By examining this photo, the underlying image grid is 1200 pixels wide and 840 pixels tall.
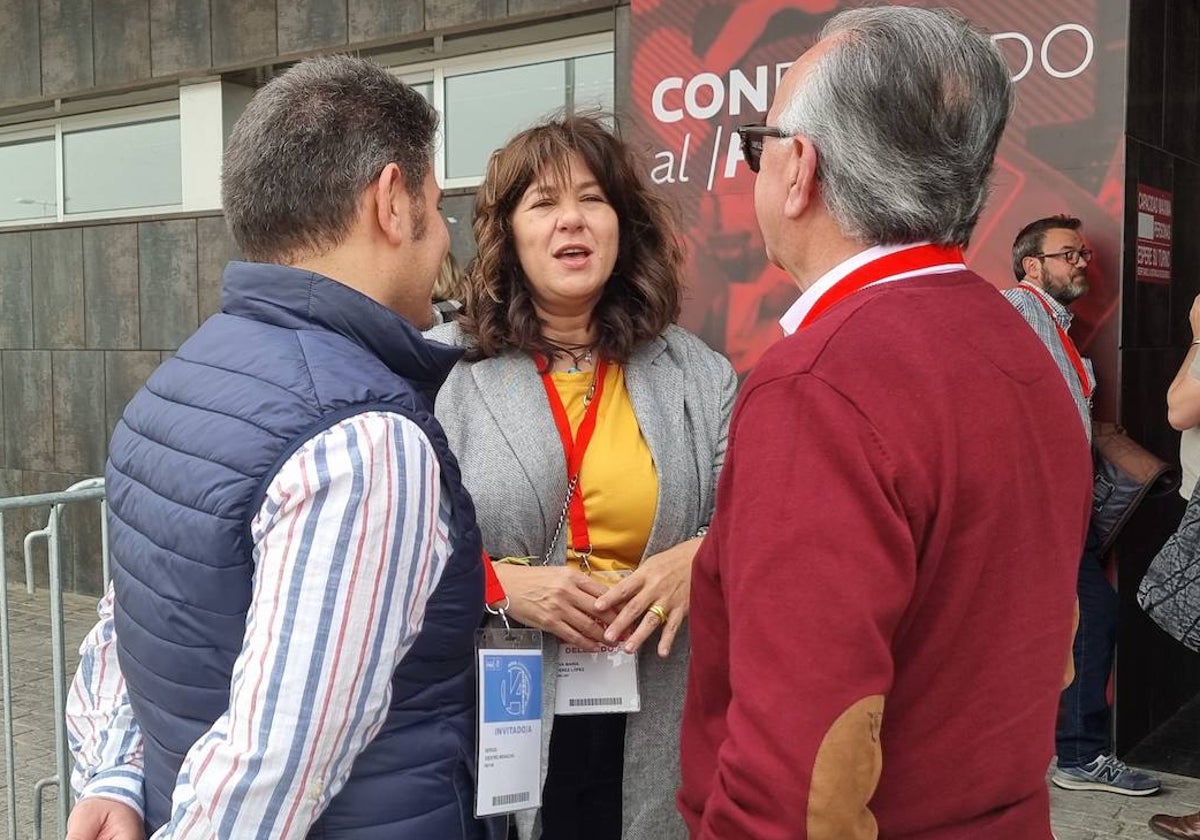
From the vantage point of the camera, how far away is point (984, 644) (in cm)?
129

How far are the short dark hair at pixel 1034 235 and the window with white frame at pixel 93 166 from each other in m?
5.75

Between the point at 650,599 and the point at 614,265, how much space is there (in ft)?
2.50

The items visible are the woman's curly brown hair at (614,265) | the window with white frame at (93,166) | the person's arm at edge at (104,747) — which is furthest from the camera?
the window with white frame at (93,166)

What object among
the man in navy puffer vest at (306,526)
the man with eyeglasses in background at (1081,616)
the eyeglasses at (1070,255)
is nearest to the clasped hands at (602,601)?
the man in navy puffer vest at (306,526)

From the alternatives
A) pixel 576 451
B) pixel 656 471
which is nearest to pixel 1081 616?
pixel 656 471

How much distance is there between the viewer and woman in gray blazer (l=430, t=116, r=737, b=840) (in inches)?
86.7

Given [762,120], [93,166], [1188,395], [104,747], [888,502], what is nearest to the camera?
[888,502]

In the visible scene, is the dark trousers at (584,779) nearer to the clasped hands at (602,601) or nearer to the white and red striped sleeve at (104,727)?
the clasped hands at (602,601)

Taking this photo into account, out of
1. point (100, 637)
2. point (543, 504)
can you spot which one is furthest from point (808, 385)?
point (100, 637)

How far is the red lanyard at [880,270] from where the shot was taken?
4.48ft

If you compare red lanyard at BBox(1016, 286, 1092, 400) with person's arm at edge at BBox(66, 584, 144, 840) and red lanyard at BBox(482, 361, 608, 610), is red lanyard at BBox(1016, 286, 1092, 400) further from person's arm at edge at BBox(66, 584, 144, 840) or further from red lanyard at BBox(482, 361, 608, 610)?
person's arm at edge at BBox(66, 584, 144, 840)

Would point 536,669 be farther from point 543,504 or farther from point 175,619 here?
point 175,619

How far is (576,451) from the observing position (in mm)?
2281

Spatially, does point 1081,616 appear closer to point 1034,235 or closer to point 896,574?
point 1034,235
